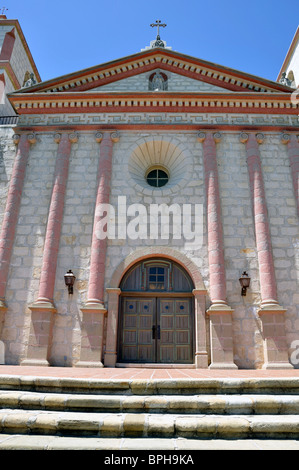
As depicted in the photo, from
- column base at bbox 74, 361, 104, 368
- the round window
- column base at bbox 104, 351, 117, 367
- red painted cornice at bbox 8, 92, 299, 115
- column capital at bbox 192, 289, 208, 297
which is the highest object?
red painted cornice at bbox 8, 92, 299, 115

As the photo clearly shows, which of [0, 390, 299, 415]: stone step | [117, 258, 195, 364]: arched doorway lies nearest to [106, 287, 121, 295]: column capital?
[117, 258, 195, 364]: arched doorway

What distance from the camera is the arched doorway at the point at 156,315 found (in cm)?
977

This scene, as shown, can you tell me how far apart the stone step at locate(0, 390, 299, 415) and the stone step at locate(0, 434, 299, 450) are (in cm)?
48

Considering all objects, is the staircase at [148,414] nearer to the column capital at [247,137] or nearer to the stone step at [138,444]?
the stone step at [138,444]

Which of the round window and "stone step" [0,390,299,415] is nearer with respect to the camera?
"stone step" [0,390,299,415]

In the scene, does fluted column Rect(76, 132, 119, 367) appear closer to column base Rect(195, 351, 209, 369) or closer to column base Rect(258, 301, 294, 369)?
column base Rect(195, 351, 209, 369)

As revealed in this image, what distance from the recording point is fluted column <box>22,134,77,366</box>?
9.43 meters

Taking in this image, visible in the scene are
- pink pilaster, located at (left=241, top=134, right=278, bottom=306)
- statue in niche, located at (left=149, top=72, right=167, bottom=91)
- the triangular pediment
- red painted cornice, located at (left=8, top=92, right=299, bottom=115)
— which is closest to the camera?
pink pilaster, located at (left=241, top=134, right=278, bottom=306)

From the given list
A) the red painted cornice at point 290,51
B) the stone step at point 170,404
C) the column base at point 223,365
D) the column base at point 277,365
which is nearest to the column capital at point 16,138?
the column base at point 223,365

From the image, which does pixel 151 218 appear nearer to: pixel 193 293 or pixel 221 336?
pixel 193 293

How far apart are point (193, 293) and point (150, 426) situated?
6.44 meters

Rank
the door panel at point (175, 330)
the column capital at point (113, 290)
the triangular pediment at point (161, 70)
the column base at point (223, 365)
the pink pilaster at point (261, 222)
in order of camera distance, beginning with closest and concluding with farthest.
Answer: the column base at point (223, 365)
the door panel at point (175, 330)
the pink pilaster at point (261, 222)
the column capital at point (113, 290)
the triangular pediment at point (161, 70)

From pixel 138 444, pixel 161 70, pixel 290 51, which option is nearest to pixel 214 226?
pixel 161 70

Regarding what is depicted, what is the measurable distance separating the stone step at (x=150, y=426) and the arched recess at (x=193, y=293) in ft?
18.6
